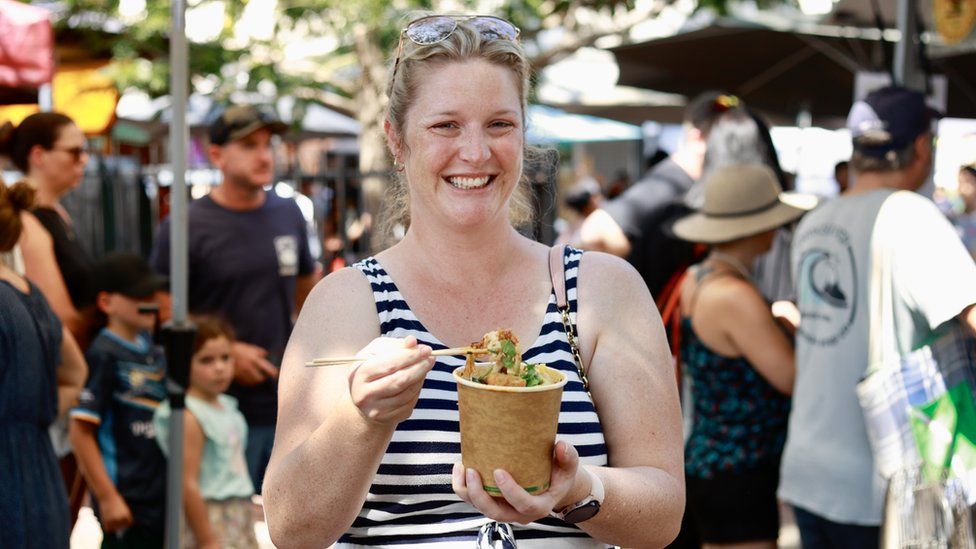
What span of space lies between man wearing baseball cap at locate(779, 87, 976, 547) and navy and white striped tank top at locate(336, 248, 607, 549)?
1673 millimetres

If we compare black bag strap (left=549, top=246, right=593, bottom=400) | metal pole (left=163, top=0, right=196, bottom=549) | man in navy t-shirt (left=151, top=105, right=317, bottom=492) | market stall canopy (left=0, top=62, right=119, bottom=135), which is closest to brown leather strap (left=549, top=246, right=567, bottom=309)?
black bag strap (left=549, top=246, right=593, bottom=400)

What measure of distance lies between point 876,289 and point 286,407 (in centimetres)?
214

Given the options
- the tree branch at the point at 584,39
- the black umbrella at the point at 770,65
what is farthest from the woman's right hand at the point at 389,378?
the tree branch at the point at 584,39

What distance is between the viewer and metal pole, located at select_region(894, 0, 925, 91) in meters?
5.25

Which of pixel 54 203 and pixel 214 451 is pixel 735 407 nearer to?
pixel 214 451

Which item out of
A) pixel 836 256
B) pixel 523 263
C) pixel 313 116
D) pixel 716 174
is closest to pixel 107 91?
pixel 313 116

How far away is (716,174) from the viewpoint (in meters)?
4.41

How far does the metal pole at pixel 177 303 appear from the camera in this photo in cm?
395

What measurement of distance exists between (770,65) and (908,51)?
5.50m

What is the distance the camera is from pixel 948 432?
3.23 m

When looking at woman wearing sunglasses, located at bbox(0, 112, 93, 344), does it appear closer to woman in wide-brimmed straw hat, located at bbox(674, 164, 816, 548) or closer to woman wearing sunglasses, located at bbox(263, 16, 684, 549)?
woman in wide-brimmed straw hat, located at bbox(674, 164, 816, 548)

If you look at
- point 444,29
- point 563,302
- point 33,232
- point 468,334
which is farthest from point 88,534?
point 444,29

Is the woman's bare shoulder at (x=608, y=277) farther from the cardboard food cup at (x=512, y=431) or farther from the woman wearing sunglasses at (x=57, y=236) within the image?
the woman wearing sunglasses at (x=57, y=236)

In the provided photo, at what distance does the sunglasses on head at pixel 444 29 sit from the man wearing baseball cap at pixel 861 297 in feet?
5.81
